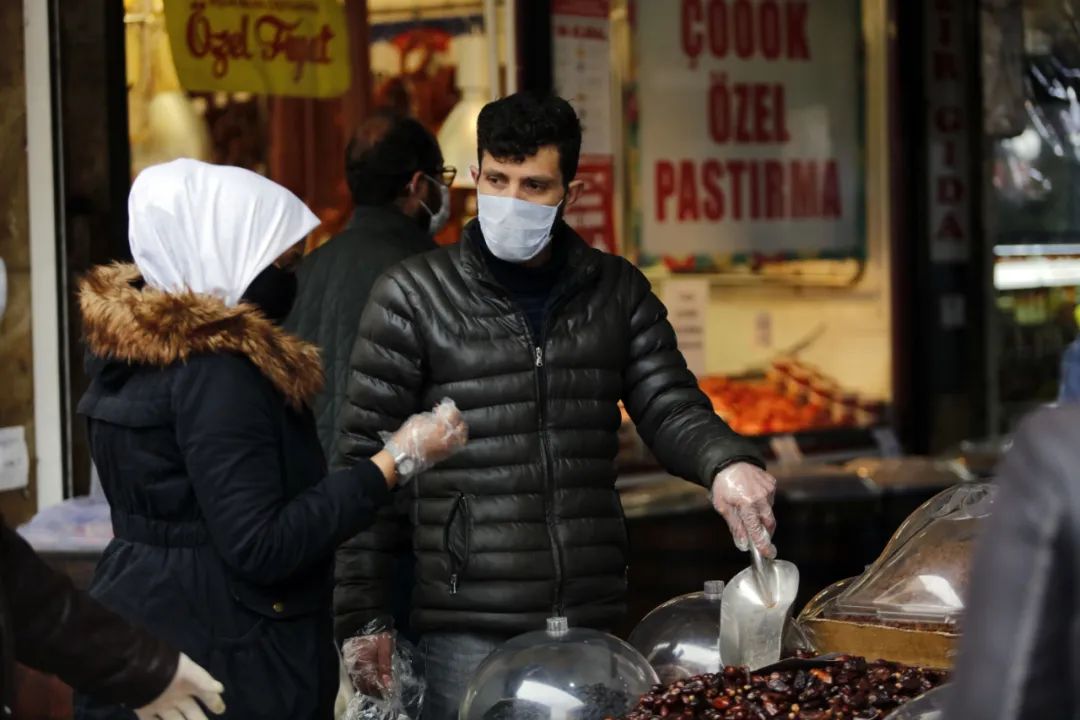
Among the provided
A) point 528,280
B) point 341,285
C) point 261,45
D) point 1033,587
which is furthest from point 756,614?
point 261,45

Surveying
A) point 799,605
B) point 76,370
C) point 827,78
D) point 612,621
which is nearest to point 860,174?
point 827,78

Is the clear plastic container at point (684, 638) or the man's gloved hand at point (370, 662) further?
the man's gloved hand at point (370, 662)

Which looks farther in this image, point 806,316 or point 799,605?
point 806,316

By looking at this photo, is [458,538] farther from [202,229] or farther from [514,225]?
[202,229]

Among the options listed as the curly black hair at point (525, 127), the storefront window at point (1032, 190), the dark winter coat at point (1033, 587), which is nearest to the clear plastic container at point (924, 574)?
the curly black hair at point (525, 127)

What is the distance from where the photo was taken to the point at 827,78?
29.5 feet

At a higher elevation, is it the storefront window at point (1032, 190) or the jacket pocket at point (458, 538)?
the storefront window at point (1032, 190)

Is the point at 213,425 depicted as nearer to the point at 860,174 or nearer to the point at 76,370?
the point at 76,370

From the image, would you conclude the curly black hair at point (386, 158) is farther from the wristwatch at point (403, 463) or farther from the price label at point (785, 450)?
the price label at point (785, 450)

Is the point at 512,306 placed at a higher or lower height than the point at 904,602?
higher

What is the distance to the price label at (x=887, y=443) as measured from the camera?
8.94 metres

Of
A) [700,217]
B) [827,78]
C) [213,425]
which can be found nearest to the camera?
[213,425]

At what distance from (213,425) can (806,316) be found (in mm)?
6025

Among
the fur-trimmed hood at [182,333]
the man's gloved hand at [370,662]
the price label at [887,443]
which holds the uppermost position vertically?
the fur-trimmed hood at [182,333]
